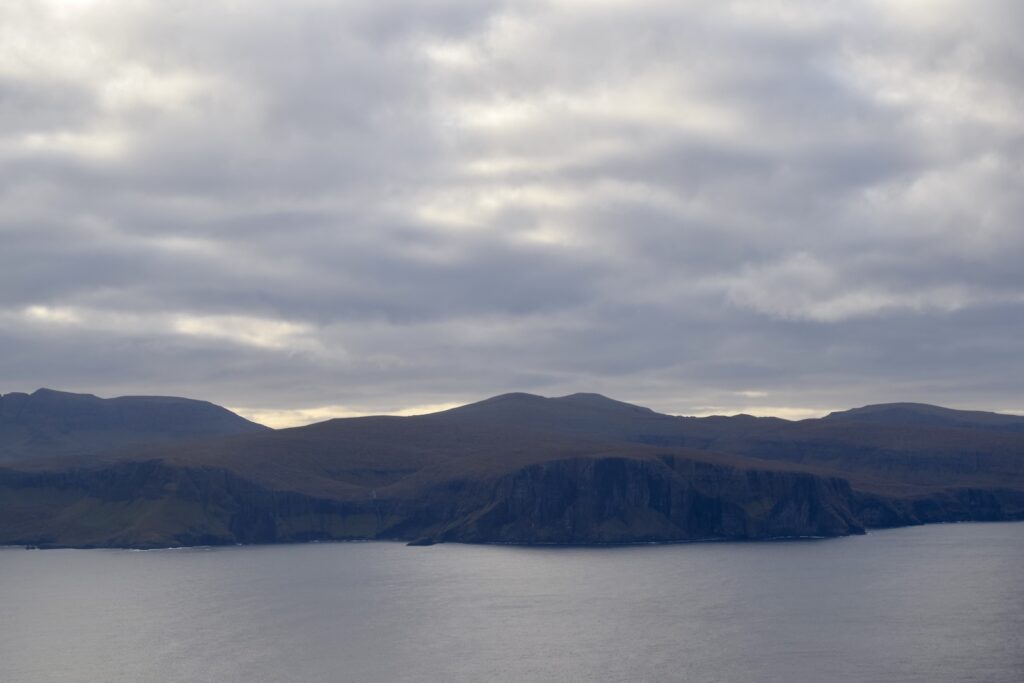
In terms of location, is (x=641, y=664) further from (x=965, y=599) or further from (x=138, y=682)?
(x=965, y=599)

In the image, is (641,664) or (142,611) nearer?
(641,664)

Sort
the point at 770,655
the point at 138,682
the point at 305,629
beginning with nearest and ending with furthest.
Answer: the point at 138,682, the point at 770,655, the point at 305,629

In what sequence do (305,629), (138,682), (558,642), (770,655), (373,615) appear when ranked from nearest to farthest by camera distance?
(138,682)
(770,655)
(558,642)
(305,629)
(373,615)

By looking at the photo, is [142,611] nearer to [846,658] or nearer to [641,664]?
[641,664]

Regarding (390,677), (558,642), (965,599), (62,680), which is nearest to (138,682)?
(62,680)

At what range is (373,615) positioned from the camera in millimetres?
192000

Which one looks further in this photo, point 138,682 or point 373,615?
point 373,615

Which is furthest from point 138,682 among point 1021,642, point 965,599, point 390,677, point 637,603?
point 965,599

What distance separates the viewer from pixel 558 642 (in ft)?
538

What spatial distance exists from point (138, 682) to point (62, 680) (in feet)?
31.6

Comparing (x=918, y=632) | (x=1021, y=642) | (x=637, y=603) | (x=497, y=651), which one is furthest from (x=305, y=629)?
(x=1021, y=642)

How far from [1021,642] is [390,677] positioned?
7404cm

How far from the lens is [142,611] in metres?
198

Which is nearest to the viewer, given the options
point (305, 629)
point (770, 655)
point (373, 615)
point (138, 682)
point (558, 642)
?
point (138, 682)
